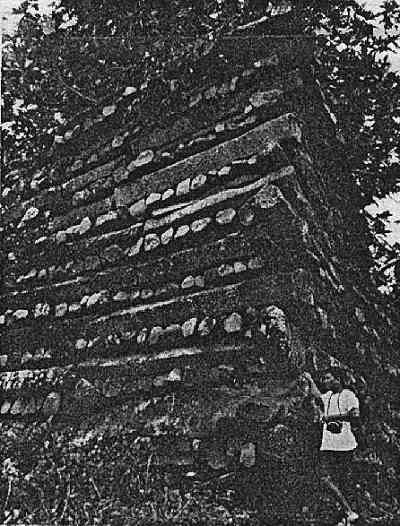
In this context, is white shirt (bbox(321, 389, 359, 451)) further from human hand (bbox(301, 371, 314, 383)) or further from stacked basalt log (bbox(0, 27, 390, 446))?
stacked basalt log (bbox(0, 27, 390, 446))

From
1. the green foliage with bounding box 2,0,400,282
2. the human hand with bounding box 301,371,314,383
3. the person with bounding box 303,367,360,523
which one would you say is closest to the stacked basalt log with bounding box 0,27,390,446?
the human hand with bounding box 301,371,314,383

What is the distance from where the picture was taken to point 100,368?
456 centimetres

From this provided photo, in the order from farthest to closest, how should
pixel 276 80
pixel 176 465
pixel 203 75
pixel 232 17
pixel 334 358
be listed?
1. pixel 232 17
2. pixel 203 75
3. pixel 276 80
4. pixel 334 358
5. pixel 176 465

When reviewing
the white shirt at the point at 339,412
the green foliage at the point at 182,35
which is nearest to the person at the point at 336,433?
the white shirt at the point at 339,412

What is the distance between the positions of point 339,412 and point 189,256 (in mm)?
1412

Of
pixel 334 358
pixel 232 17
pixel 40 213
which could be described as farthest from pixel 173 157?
pixel 232 17

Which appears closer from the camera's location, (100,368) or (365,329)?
(100,368)

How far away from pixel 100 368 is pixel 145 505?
3.76 feet

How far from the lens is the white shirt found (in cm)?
382

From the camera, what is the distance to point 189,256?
14.8 ft

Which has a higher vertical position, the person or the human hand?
the human hand

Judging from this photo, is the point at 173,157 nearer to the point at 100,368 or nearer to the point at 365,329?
the point at 100,368

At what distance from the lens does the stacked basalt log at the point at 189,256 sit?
416cm

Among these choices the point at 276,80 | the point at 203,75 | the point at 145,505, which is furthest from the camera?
the point at 203,75
